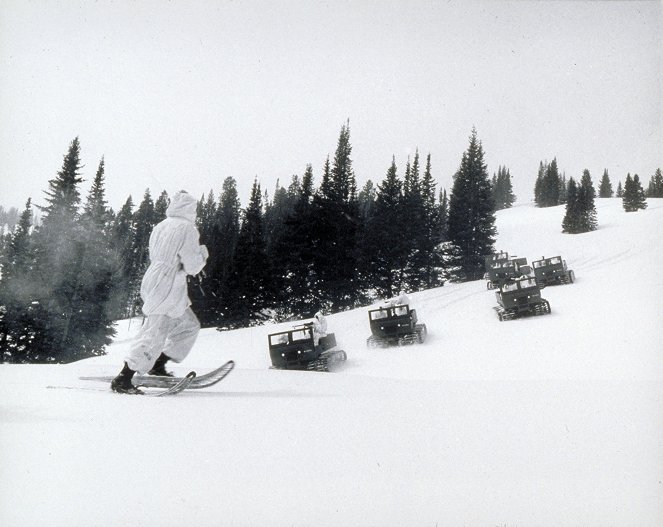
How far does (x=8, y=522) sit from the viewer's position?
1609 millimetres

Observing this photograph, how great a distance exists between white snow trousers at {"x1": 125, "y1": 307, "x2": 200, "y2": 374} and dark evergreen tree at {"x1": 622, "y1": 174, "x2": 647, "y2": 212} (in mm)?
56168

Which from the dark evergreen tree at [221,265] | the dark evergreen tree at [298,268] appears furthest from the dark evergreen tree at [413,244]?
the dark evergreen tree at [221,265]

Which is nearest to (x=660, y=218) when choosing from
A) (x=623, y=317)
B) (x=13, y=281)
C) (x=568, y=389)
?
(x=623, y=317)

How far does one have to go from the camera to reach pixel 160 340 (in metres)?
3.69

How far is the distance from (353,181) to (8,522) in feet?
118

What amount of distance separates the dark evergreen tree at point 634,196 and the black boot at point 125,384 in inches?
2239

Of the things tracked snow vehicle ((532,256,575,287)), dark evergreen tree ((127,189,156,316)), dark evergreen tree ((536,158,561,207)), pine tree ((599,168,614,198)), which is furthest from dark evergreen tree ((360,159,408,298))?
pine tree ((599,168,614,198))

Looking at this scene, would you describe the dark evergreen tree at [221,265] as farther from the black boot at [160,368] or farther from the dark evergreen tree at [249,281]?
the black boot at [160,368]

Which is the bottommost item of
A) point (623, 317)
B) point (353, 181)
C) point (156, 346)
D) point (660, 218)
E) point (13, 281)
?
point (623, 317)

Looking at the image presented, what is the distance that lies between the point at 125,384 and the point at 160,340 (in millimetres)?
468

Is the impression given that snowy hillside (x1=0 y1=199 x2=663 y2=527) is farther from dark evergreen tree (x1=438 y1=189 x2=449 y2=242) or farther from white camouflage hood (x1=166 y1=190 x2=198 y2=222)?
dark evergreen tree (x1=438 y1=189 x2=449 y2=242)

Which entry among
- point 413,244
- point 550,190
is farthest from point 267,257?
point 550,190

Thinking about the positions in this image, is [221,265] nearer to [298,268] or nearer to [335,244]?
[298,268]

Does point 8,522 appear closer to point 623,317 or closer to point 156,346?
point 156,346
